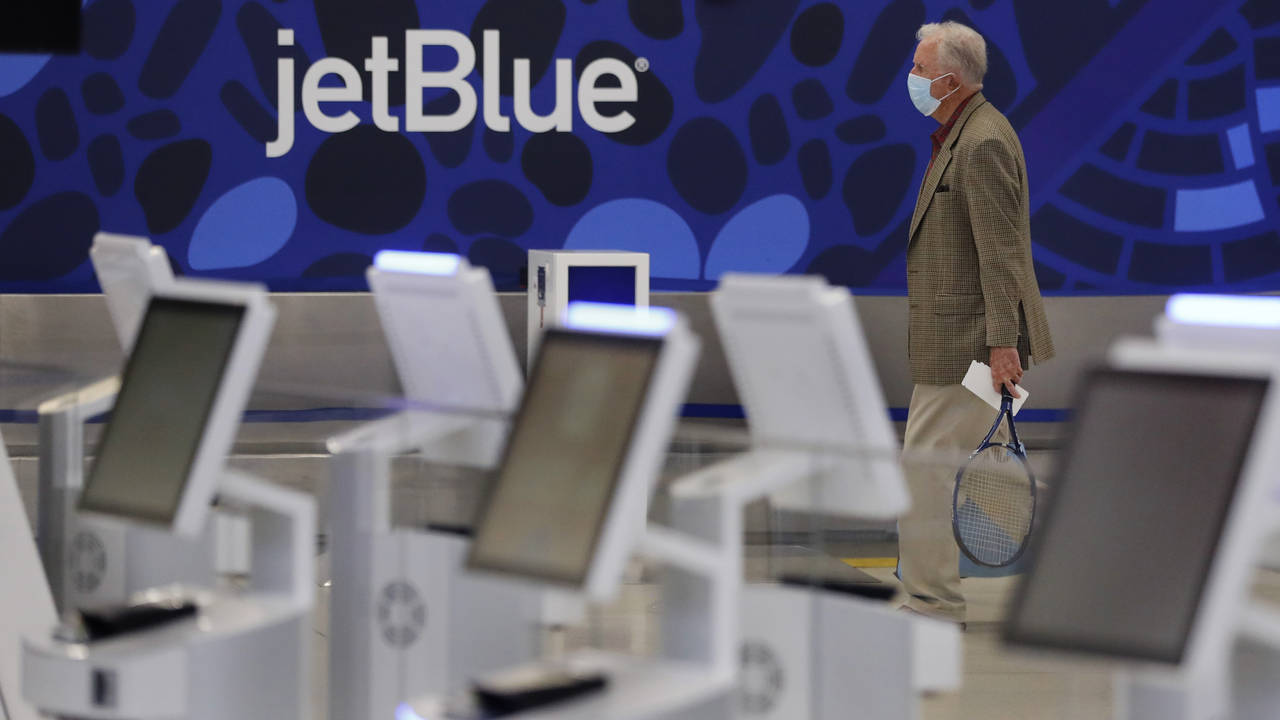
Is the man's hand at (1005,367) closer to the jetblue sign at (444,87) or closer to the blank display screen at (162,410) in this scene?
the jetblue sign at (444,87)

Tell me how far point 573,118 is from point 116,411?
3.93 metres

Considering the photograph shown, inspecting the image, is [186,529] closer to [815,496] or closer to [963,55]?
[815,496]

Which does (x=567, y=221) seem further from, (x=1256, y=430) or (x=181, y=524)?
(x=1256, y=430)

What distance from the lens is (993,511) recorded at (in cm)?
358

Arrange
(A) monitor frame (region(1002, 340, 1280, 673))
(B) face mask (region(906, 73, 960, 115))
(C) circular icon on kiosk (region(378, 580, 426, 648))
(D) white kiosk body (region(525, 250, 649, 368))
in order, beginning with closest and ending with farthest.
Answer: (A) monitor frame (region(1002, 340, 1280, 673))
(C) circular icon on kiosk (region(378, 580, 426, 648))
(B) face mask (region(906, 73, 960, 115))
(D) white kiosk body (region(525, 250, 649, 368))

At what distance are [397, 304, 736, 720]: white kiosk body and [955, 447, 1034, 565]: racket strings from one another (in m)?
0.58

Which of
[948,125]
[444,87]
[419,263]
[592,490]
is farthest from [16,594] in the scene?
[444,87]

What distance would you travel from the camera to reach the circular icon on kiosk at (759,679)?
104 inches

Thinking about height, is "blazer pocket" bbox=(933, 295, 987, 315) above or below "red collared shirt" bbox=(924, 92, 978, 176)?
below

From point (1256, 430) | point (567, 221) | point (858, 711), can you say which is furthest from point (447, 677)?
point (567, 221)

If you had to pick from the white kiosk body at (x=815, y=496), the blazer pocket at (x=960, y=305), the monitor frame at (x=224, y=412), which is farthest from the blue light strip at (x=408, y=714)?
the blazer pocket at (x=960, y=305)

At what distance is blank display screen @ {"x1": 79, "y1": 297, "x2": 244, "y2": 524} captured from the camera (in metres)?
2.87

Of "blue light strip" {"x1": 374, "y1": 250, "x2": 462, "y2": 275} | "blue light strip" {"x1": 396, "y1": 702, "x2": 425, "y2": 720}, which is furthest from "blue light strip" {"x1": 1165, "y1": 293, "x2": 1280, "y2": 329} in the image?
"blue light strip" {"x1": 374, "y1": 250, "x2": 462, "y2": 275}

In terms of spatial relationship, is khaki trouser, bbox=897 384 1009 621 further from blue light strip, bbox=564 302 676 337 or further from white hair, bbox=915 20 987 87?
white hair, bbox=915 20 987 87
